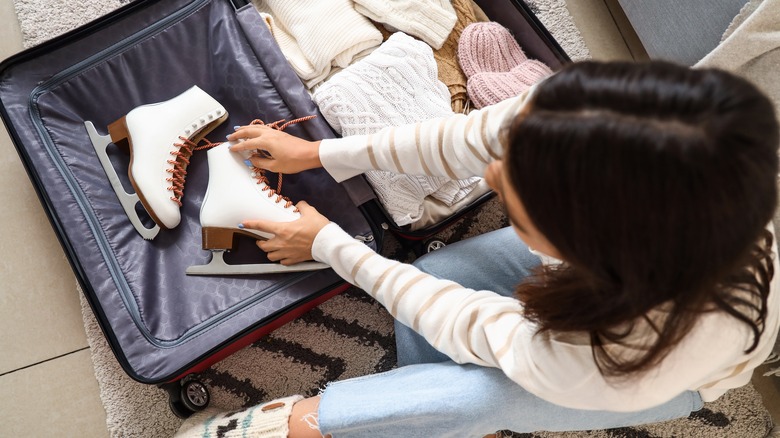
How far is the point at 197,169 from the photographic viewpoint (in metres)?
0.86

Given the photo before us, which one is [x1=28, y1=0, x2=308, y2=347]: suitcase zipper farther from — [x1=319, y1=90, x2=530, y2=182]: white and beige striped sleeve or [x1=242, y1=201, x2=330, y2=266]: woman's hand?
[x1=319, y1=90, x2=530, y2=182]: white and beige striped sleeve

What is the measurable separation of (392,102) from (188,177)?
359mm

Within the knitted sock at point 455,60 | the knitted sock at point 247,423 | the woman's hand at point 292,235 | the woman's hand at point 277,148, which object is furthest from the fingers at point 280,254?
Answer: the knitted sock at point 455,60

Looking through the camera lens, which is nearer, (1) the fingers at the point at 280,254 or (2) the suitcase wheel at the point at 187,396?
(1) the fingers at the point at 280,254

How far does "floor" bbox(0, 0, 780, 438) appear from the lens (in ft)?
3.06

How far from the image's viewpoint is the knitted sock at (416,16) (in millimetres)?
897

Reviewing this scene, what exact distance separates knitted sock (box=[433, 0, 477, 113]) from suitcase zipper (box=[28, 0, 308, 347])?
41 centimetres

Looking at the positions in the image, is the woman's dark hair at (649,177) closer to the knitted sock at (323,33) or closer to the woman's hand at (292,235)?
the woman's hand at (292,235)

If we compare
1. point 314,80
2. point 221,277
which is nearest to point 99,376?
point 221,277

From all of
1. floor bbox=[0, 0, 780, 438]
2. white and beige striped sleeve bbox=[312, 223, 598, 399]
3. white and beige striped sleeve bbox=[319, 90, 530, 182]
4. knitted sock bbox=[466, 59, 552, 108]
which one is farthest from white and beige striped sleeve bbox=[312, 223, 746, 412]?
floor bbox=[0, 0, 780, 438]

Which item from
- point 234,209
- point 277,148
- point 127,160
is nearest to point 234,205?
point 234,209

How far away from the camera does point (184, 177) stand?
85cm

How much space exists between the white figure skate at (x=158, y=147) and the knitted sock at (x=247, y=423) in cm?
32

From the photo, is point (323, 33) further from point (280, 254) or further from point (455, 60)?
point (280, 254)
